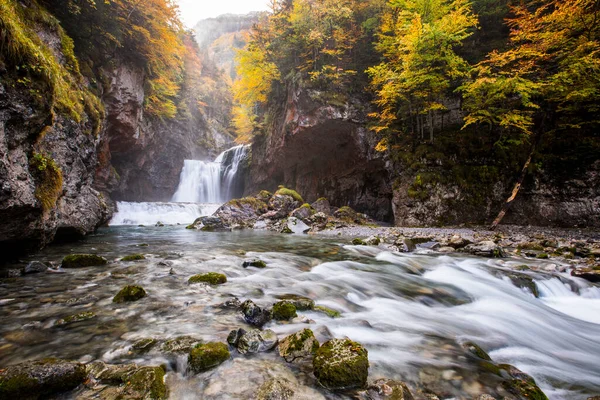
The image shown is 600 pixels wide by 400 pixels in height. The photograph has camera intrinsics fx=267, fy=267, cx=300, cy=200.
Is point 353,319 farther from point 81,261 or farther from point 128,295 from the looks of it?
point 81,261

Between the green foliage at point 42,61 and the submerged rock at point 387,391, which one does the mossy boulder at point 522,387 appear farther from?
the green foliage at point 42,61

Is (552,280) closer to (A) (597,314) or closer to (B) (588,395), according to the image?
(A) (597,314)

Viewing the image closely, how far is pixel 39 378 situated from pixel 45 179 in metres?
5.08

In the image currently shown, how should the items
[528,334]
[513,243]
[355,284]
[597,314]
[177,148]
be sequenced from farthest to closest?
[177,148]
[513,243]
[355,284]
[597,314]
[528,334]

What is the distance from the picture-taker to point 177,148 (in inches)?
1193

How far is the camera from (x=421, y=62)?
12.0 meters

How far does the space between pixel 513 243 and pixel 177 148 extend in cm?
3097

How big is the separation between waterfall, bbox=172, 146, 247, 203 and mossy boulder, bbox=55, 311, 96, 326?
27.6m

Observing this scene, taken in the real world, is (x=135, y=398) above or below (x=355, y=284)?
above

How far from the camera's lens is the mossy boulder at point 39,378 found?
5.09 ft

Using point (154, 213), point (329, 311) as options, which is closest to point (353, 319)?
point (329, 311)

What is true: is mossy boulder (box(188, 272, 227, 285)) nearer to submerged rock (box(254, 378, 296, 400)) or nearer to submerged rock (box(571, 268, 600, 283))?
submerged rock (box(254, 378, 296, 400))

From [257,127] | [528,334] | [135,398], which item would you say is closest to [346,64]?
[257,127]

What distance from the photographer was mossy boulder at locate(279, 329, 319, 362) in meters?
2.21
